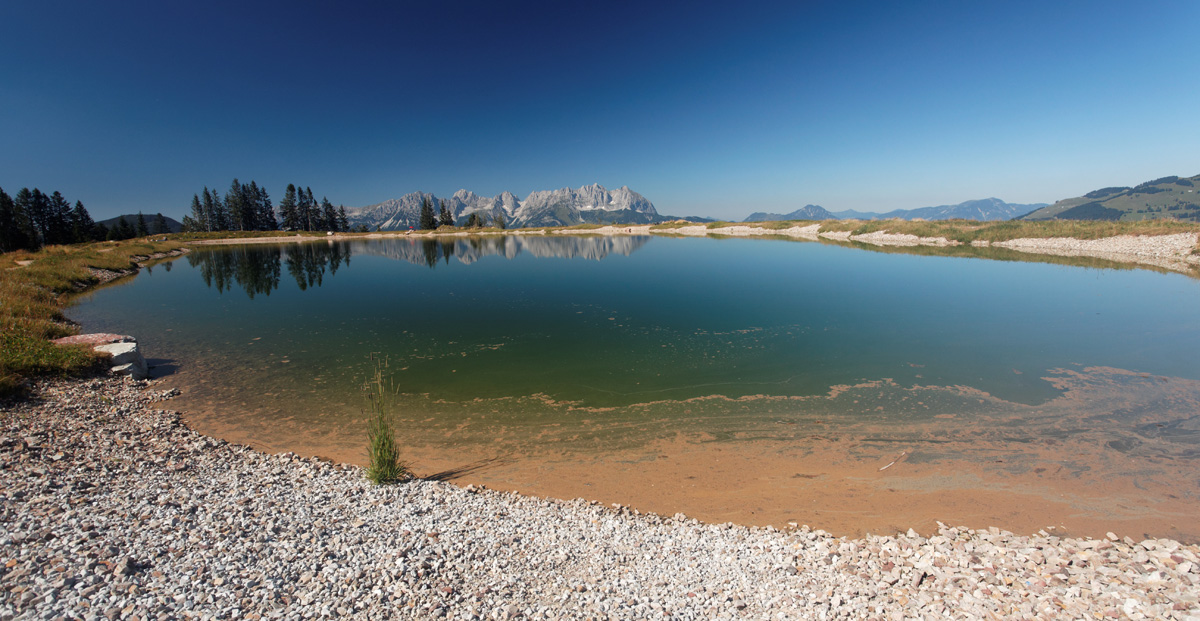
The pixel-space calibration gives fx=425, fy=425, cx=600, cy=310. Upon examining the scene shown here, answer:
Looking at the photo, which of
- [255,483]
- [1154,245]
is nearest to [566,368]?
[255,483]

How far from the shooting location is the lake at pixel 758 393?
6961 mm

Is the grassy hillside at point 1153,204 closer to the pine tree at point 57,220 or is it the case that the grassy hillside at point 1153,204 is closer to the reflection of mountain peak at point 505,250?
the reflection of mountain peak at point 505,250

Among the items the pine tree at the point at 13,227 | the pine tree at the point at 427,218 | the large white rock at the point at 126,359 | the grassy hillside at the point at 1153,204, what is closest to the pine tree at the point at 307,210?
the pine tree at the point at 427,218

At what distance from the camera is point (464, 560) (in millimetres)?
5082

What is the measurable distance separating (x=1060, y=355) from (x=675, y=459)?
1298 centimetres

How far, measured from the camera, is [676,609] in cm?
440

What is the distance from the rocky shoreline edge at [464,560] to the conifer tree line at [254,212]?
12710 centimetres

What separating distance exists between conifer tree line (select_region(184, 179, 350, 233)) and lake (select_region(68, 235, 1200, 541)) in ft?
345

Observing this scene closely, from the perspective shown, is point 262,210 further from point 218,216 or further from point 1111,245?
point 1111,245

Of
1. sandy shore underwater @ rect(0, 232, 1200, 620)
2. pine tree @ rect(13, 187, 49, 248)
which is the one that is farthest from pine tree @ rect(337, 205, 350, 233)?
sandy shore underwater @ rect(0, 232, 1200, 620)

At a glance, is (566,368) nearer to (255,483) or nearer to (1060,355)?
(255,483)

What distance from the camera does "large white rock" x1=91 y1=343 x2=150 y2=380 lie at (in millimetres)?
11195

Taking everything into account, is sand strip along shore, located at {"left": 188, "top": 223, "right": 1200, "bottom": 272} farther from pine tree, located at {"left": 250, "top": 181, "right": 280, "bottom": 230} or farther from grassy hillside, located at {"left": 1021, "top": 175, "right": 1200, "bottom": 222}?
grassy hillside, located at {"left": 1021, "top": 175, "right": 1200, "bottom": 222}

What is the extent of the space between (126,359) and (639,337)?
14.6m
